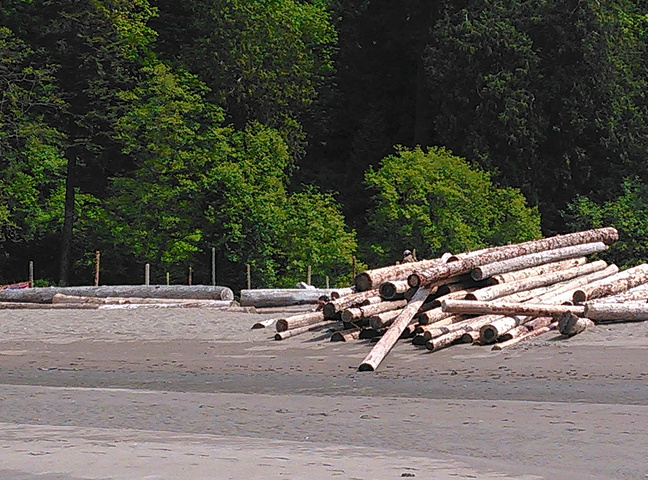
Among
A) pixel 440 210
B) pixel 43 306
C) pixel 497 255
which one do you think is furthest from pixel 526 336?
pixel 440 210

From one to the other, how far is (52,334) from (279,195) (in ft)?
70.6

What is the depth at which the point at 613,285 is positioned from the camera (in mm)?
22016

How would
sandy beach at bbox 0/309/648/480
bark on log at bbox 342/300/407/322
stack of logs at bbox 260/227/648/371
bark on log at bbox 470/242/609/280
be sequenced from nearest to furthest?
sandy beach at bbox 0/309/648/480, stack of logs at bbox 260/227/648/371, bark on log at bbox 342/300/407/322, bark on log at bbox 470/242/609/280

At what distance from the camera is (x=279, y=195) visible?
44.5m

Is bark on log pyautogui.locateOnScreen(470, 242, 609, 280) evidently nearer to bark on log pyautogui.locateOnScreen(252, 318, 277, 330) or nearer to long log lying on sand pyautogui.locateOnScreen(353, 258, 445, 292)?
long log lying on sand pyautogui.locateOnScreen(353, 258, 445, 292)

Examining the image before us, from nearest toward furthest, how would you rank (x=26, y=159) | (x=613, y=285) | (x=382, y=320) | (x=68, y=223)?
(x=382, y=320) → (x=613, y=285) → (x=68, y=223) → (x=26, y=159)

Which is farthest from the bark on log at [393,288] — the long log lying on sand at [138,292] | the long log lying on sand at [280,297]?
the long log lying on sand at [138,292]

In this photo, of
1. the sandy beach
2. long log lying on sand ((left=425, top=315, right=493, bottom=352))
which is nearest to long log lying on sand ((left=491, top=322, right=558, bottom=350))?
the sandy beach

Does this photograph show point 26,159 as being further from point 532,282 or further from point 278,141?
point 532,282

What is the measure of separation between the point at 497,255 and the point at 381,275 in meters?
2.06

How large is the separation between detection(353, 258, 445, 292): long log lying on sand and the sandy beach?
49.3 inches

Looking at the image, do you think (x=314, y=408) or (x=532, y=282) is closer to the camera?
(x=314, y=408)

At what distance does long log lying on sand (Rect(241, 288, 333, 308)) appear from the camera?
3072cm

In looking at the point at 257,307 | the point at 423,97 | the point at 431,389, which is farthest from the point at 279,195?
the point at 431,389
